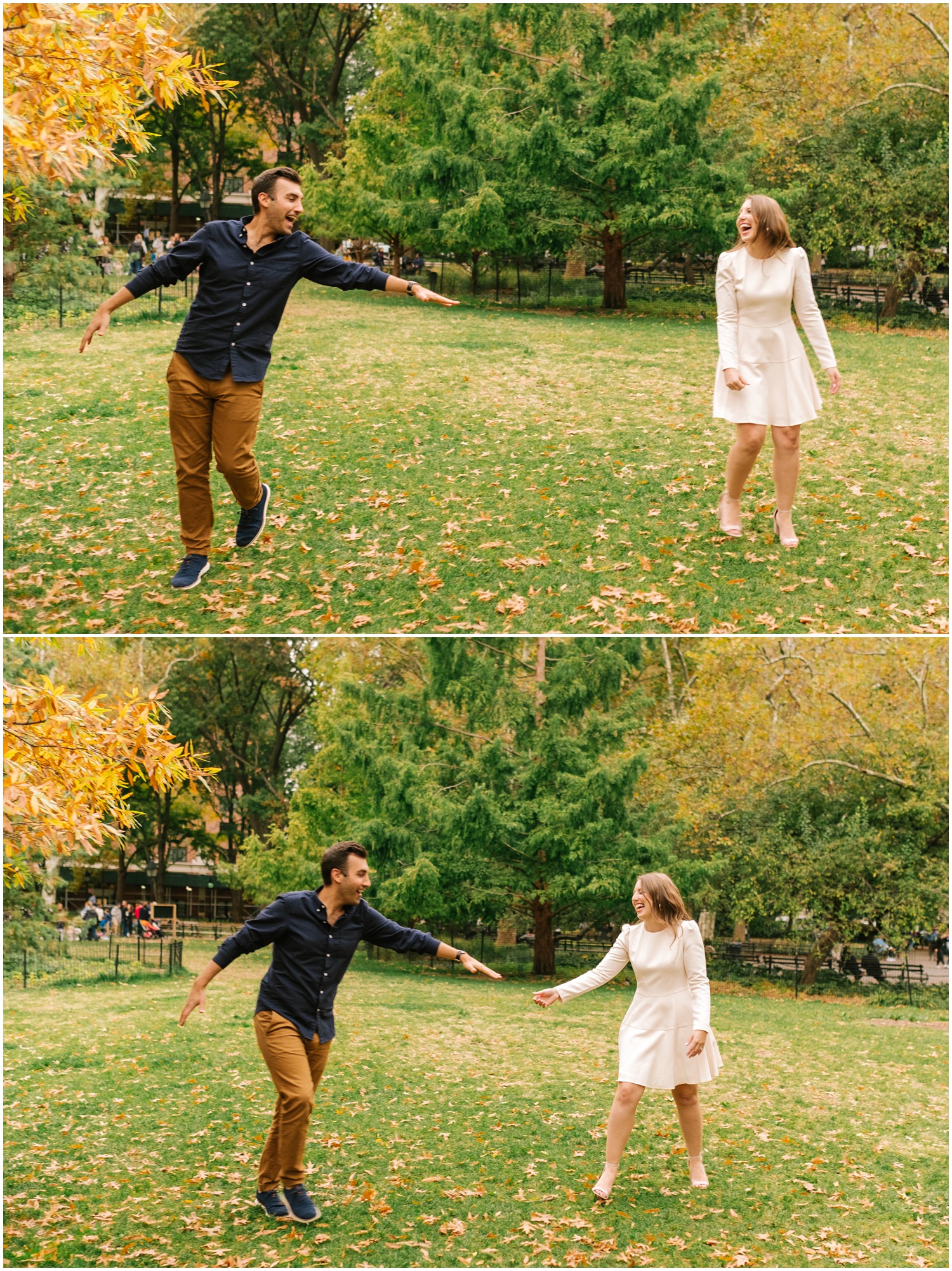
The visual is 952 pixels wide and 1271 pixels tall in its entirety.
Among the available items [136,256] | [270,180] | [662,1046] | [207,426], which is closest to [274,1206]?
[662,1046]

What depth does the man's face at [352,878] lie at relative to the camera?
→ 17.5ft

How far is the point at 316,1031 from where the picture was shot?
5.45 m

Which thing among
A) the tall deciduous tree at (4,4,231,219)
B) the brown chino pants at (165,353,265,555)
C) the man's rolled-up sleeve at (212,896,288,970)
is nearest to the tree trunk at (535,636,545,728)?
the brown chino pants at (165,353,265,555)

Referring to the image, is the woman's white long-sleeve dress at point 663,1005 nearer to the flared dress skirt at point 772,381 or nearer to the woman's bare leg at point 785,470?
the flared dress skirt at point 772,381

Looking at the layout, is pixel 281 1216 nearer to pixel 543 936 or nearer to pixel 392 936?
pixel 392 936

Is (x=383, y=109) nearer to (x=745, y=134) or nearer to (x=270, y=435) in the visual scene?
(x=745, y=134)

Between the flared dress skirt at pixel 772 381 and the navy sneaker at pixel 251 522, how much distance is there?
3.43 m

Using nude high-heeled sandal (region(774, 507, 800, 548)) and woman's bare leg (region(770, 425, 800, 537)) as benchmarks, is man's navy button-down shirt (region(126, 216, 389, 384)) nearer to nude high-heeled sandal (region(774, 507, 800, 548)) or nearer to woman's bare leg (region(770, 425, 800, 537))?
woman's bare leg (region(770, 425, 800, 537))

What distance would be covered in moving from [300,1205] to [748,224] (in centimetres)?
648

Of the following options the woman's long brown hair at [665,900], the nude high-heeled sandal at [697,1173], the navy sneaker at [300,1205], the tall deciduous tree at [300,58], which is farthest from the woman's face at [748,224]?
the tall deciduous tree at [300,58]

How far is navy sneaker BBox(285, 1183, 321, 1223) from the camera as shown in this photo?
5.55 meters

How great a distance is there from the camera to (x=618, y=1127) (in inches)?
227

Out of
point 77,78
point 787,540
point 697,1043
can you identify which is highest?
point 77,78

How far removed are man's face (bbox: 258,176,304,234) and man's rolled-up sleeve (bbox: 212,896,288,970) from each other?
4.05m
